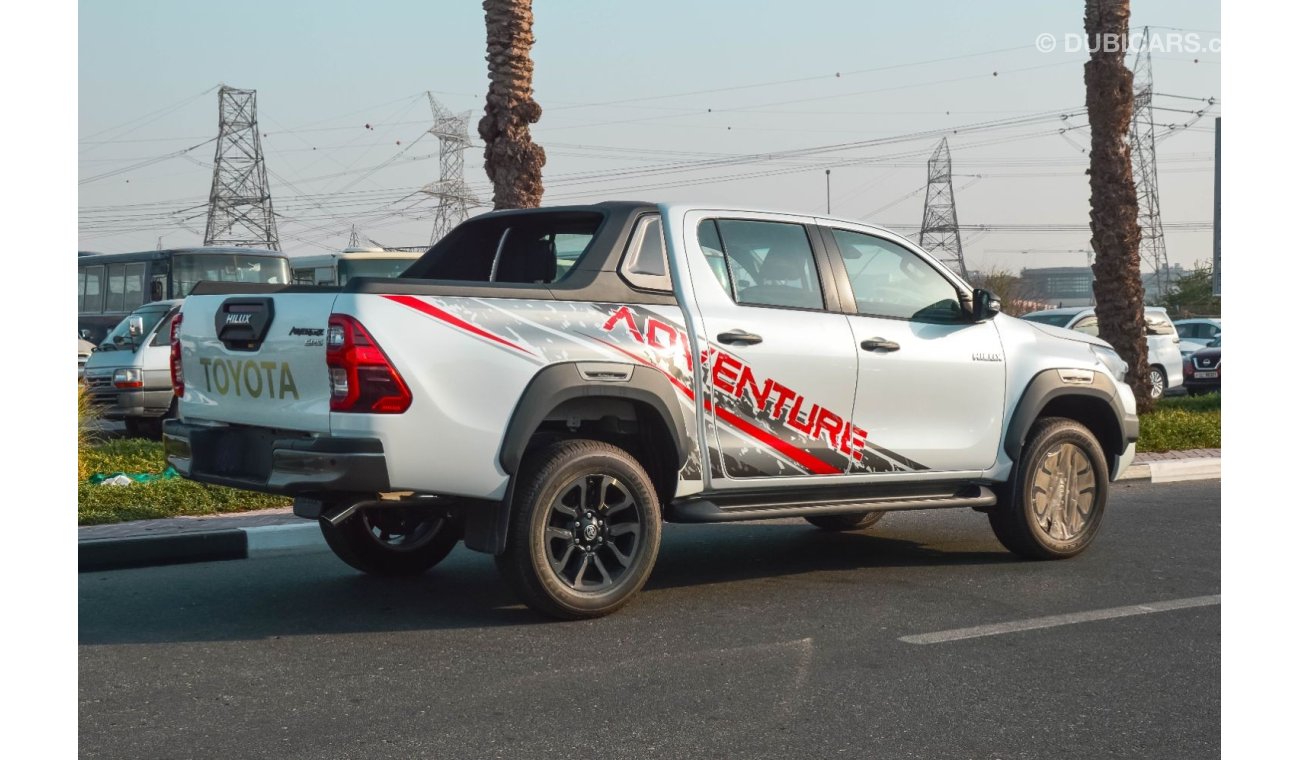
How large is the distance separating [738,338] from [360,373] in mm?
1866

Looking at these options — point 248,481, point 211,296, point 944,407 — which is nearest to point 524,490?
point 248,481

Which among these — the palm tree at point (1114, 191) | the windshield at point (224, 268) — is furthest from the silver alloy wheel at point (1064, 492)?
the windshield at point (224, 268)

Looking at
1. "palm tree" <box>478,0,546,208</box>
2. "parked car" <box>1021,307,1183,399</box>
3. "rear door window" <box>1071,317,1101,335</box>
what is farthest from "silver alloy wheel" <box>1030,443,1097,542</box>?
"parked car" <box>1021,307,1183,399</box>

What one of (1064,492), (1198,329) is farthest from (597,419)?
(1198,329)

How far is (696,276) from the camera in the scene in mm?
6617

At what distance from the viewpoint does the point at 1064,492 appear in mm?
7910

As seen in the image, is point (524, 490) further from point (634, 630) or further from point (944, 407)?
point (944, 407)

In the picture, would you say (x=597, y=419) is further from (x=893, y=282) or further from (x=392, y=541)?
(x=893, y=282)

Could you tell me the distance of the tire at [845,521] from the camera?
895cm

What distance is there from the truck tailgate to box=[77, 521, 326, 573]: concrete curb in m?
1.61

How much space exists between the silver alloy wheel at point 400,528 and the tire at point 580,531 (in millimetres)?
1137

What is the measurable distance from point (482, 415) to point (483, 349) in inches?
10.8

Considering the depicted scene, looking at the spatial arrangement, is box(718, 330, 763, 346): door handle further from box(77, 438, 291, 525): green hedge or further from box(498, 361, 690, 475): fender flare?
box(77, 438, 291, 525): green hedge

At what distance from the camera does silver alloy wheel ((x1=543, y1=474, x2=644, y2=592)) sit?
616 cm
